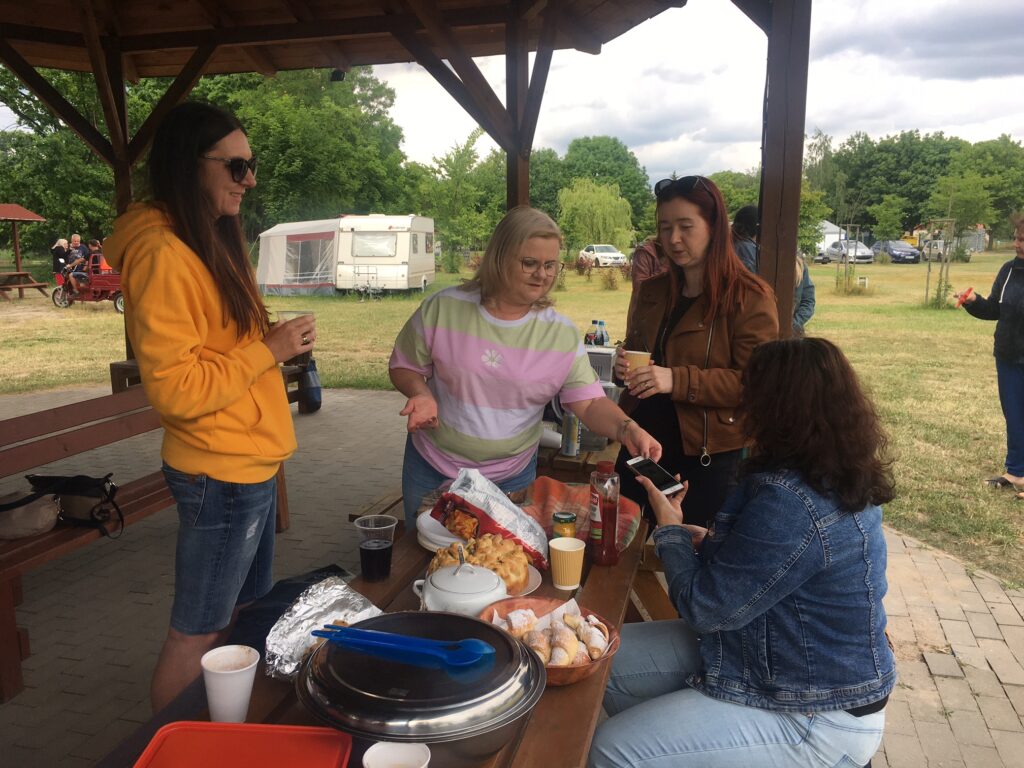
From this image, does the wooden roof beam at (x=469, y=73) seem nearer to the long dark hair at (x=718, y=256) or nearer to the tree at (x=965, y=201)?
the long dark hair at (x=718, y=256)

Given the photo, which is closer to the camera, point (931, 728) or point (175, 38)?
point (931, 728)

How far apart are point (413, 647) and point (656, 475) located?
1043 millimetres

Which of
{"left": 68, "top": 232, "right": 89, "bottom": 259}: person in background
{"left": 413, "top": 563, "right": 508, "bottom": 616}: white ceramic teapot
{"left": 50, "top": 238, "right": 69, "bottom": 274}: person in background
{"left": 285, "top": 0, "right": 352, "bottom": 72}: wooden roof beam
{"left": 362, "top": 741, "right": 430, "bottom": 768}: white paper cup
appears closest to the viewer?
{"left": 362, "top": 741, "right": 430, "bottom": 768}: white paper cup

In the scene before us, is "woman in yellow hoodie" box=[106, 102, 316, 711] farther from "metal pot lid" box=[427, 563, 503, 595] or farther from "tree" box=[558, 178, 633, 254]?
"tree" box=[558, 178, 633, 254]

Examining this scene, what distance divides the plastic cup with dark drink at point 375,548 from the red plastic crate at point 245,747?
69 centimetres

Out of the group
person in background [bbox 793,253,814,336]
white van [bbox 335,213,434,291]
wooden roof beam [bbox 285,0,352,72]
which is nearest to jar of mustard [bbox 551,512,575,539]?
person in background [bbox 793,253,814,336]

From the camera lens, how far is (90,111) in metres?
22.7

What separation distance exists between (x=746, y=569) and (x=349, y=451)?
5.23 metres

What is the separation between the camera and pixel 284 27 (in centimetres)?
588

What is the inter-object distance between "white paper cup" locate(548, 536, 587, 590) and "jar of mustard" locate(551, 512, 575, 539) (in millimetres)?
128

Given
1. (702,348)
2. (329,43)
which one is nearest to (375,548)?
(702,348)

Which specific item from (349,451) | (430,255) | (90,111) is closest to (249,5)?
(349,451)

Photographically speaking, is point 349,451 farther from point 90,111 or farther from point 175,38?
point 90,111

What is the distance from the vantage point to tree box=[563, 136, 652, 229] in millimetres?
66312
